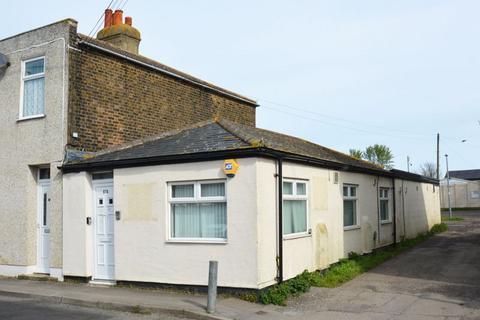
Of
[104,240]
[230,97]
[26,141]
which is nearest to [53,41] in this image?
[26,141]

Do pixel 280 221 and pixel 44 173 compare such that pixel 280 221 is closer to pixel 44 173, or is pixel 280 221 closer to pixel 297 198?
pixel 297 198

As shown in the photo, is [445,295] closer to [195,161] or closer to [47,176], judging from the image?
[195,161]

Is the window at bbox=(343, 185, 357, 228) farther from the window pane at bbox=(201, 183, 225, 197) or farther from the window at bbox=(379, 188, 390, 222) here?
the window pane at bbox=(201, 183, 225, 197)

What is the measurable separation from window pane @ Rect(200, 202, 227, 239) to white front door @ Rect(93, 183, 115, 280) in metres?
2.54

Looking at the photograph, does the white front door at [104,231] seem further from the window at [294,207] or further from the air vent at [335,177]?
the air vent at [335,177]

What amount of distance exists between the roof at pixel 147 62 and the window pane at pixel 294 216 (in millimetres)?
6295

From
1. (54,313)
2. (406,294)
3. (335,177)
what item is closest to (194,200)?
(54,313)

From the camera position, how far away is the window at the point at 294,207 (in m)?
11.3

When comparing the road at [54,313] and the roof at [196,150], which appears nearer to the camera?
the road at [54,313]

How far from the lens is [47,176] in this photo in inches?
531

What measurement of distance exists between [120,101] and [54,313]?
655 cm

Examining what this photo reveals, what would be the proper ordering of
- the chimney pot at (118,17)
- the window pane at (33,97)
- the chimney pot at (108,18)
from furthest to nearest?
the chimney pot at (108,18) → the chimney pot at (118,17) → the window pane at (33,97)

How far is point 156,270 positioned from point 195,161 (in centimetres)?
253

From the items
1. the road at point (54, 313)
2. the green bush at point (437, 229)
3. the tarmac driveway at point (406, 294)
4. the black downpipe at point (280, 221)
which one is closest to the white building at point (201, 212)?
the black downpipe at point (280, 221)
